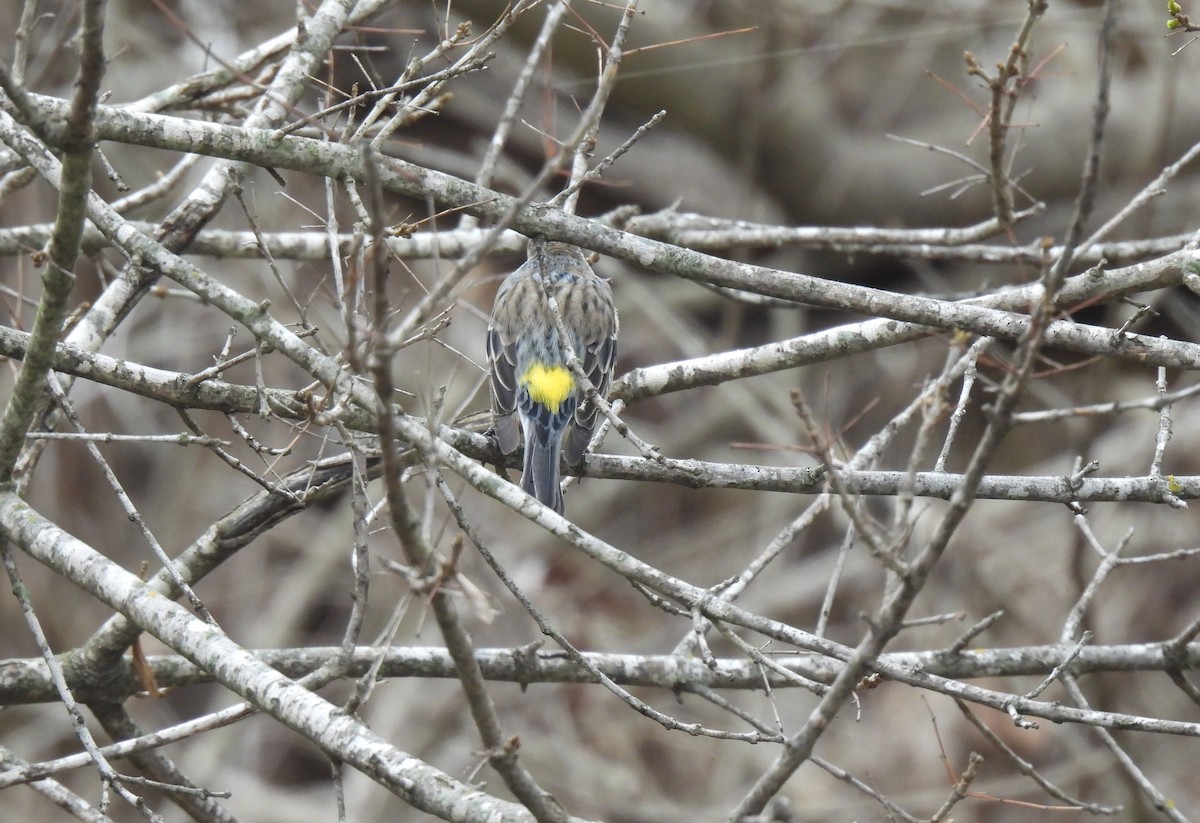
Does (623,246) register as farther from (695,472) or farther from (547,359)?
(547,359)

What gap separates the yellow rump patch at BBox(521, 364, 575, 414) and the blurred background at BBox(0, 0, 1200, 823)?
136 inches

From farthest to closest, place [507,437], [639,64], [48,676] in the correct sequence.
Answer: [639,64]
[507,437]
[48,676]

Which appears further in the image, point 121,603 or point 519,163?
point 519,163

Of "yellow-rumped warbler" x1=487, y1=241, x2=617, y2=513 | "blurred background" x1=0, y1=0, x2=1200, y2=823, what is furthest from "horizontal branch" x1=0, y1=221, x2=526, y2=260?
"blurred background" x1=0, y1=0, x2=1200, y2=823

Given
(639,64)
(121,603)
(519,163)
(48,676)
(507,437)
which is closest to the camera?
(121,603)

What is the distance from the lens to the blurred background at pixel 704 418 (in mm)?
10258

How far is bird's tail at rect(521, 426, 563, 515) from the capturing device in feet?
17.1

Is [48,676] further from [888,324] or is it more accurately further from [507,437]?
[888,324]

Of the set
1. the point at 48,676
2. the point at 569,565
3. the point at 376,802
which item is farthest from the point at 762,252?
the point at 48,676

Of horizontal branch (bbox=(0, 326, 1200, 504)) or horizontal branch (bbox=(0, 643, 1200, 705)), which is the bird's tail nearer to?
horizontal branch (bbox=(0, 643, 1200, 705))

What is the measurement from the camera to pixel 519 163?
1167 cm

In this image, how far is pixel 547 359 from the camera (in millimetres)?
6172

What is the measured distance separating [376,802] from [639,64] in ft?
22.7

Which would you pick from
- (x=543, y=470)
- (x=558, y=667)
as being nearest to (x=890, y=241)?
(x=543, y=470)
